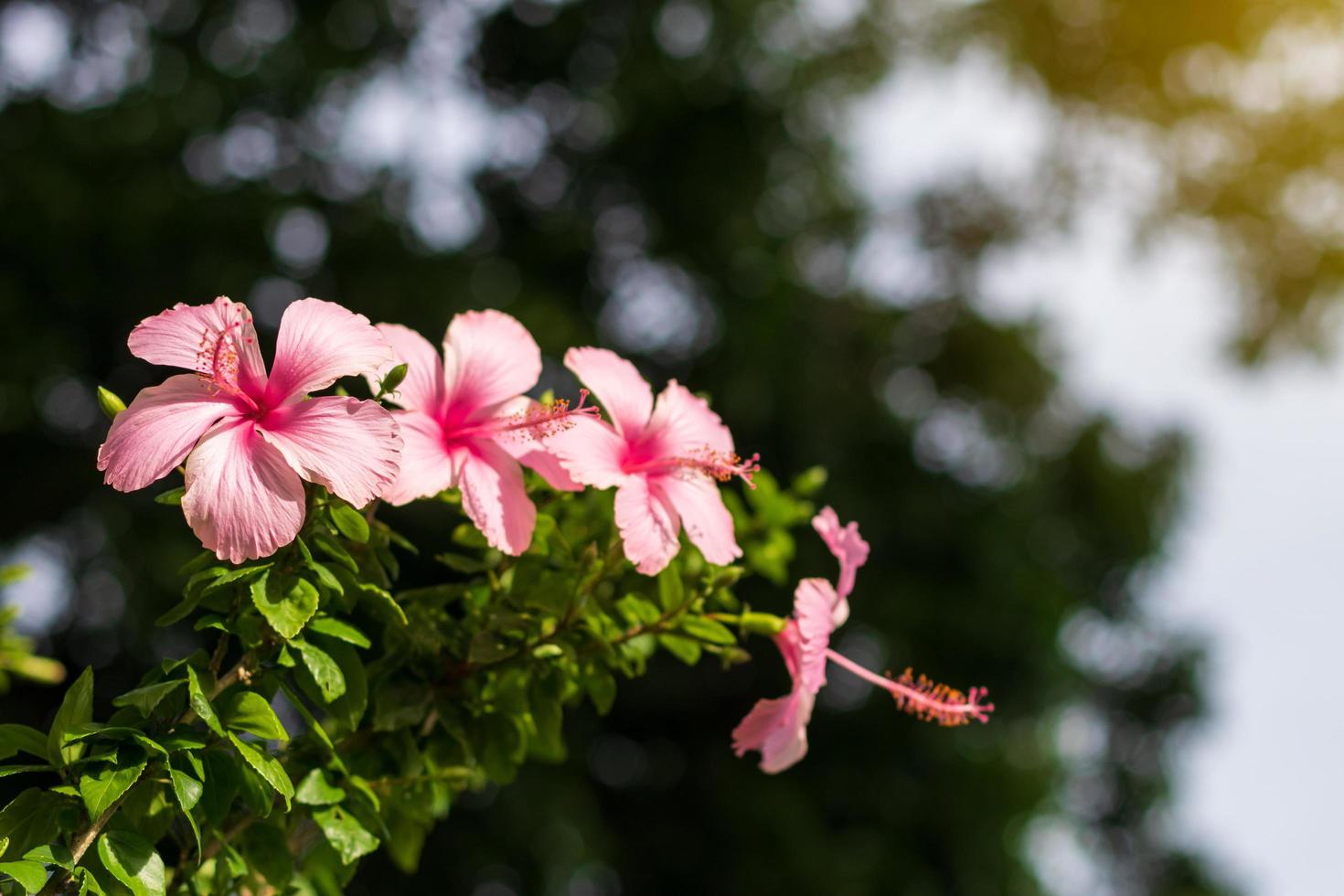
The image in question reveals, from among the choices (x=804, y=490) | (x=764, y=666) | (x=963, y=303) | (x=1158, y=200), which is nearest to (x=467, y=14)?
(x=963, y=303)

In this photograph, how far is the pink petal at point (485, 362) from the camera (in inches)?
39.4

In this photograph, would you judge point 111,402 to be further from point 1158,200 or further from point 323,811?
point 1158,200

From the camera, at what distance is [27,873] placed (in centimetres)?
70

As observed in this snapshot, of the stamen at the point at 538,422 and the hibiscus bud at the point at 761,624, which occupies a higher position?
the stamen at the point at 538,422

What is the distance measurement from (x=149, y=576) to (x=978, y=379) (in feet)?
20.3

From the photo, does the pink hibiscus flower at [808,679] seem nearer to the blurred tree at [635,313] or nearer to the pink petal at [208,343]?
the pink petal at [208,343]

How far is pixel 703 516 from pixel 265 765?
390mm

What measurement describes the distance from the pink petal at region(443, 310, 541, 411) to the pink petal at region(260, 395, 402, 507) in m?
0.18

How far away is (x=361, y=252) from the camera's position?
715 centimetres

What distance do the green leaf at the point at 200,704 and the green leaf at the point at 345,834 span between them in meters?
0.16

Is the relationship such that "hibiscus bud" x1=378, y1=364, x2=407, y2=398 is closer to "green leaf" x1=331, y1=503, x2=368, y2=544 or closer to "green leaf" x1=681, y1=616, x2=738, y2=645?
"green leaf" x1=331, y1=503, x2=368, y2=544

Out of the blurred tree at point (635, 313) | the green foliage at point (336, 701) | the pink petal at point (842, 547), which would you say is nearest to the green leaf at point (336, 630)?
the green foliage at point (336, 701)

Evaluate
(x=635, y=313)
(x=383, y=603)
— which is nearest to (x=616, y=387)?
(x=383, y=603)

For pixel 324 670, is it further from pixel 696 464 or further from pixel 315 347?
pixel 696 464
